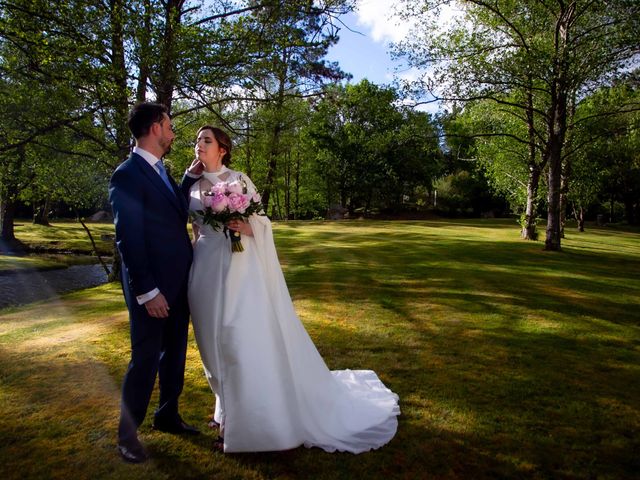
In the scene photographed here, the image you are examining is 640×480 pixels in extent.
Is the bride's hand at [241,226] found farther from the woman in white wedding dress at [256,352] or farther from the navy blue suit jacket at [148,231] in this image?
the navy blue suit jacket at [148,231]

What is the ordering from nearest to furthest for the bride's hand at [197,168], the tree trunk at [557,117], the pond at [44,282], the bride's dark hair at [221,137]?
the bride's dark hair at [221,137], the bride's hand at [197,168], the pond at [44,282], the tree trunk at [557,117]

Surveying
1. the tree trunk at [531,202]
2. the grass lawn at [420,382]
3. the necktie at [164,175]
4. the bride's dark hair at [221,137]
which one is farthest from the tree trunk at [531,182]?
the necktie at [164,175]

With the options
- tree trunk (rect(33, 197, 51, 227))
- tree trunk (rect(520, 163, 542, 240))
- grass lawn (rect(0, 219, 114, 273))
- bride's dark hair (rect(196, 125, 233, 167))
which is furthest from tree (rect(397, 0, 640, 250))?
tree trunk (rect(33, 197, 51, 227))

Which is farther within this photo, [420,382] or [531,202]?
[531,202]

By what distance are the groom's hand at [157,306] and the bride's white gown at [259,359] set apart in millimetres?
398

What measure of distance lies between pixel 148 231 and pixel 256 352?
4.45 ft

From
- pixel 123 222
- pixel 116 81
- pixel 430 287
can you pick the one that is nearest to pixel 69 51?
pixel 116 81

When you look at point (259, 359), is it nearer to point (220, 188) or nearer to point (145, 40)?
point (220, 188)

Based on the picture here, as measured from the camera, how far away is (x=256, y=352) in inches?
147

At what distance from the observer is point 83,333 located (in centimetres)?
779

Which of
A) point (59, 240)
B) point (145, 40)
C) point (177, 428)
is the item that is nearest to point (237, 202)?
point (177, 428)

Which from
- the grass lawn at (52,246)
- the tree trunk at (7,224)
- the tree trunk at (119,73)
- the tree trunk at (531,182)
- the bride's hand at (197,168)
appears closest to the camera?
the bride's hand at (197,168)

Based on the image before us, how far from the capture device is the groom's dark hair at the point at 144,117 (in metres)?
3.70

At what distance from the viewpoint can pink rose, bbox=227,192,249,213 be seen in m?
3.74
